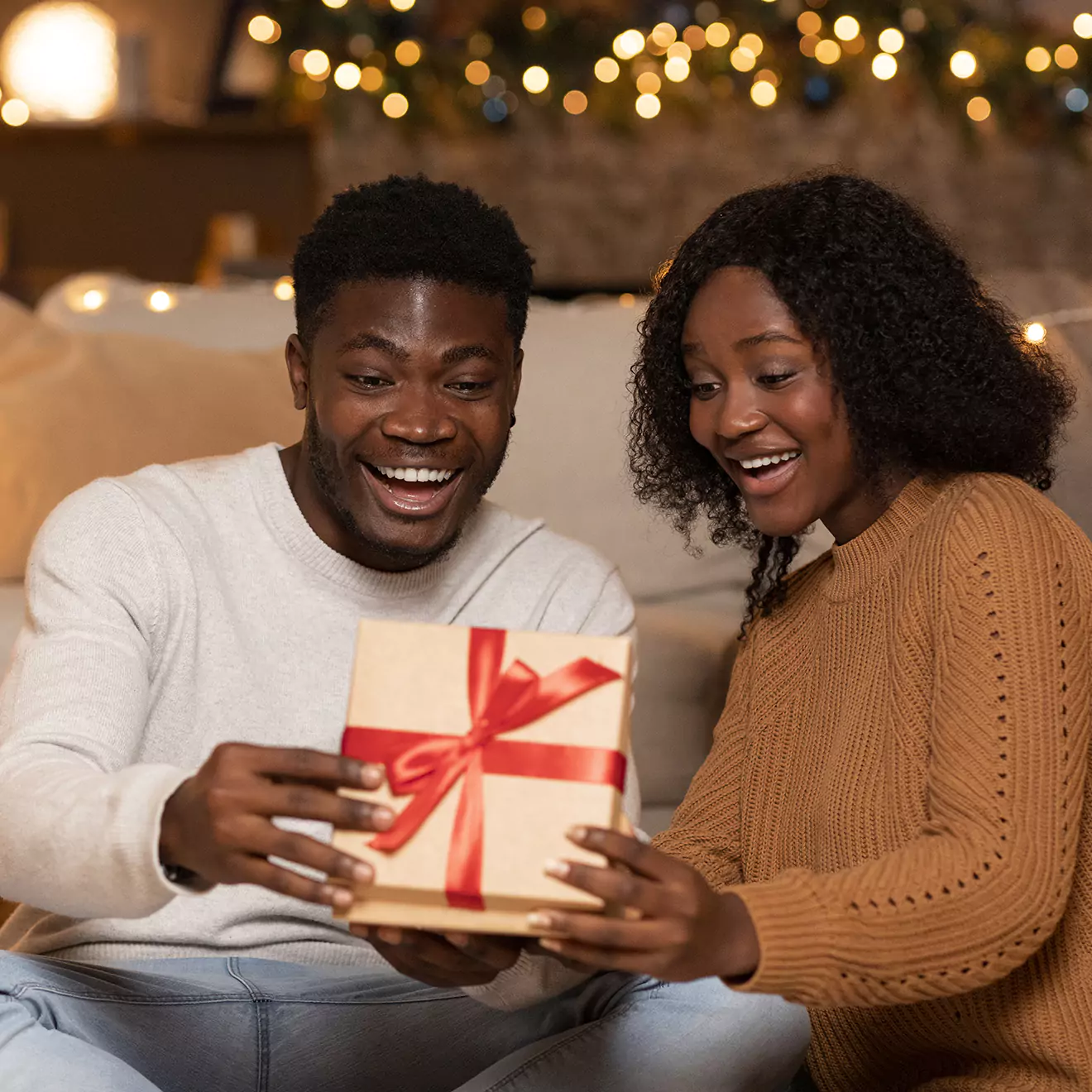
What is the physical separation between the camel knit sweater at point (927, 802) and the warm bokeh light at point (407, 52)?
300 centimetres

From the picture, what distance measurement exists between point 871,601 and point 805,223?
35cm

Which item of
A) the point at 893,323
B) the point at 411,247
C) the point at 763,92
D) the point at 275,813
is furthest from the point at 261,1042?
the point at 763,92

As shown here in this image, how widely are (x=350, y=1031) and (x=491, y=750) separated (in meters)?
0.43

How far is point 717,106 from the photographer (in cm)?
429

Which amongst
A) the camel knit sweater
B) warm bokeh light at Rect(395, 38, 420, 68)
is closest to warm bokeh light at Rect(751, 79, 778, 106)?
warm bokeh light at Rect(395, 38, 420, 68)

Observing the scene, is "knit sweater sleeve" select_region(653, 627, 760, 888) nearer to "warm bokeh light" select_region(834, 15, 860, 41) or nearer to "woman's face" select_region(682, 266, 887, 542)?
"woman's face" select_region(682, 266, 887, 542)

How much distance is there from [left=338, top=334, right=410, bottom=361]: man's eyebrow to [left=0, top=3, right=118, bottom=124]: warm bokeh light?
3.15 metres

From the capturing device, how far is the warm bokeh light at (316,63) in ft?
13.4

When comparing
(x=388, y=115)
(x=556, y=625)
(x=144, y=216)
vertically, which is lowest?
(x=556, y=625)

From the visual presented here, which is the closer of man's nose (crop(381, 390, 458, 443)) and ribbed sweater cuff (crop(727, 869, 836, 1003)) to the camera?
ribbed sweater cuff (crop(727, 869, 836, 1003))

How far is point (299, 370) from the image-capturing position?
1.48 metres

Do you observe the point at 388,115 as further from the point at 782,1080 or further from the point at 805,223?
the point at 782,1080

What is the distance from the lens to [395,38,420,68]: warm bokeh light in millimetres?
4074

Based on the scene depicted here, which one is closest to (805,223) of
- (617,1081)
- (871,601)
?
(871,601)
